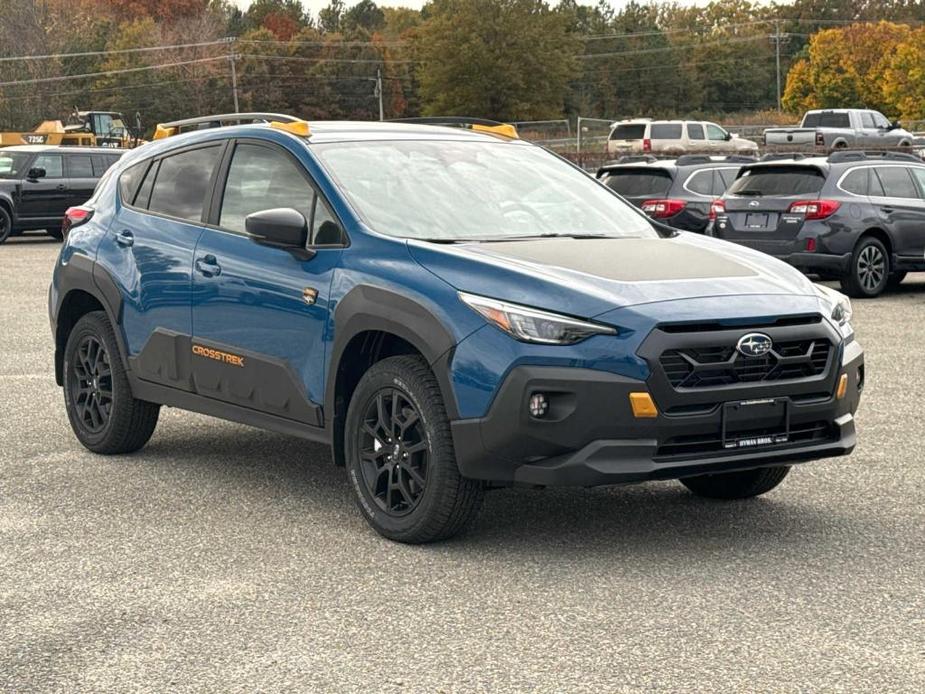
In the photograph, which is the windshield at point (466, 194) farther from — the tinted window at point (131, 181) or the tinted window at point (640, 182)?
the tinted window at point (640, 182)

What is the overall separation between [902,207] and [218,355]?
13.1 meters

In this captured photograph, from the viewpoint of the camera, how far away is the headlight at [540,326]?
567 cm

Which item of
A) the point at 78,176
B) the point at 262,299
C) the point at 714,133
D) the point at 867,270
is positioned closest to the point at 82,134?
the point at 78,176

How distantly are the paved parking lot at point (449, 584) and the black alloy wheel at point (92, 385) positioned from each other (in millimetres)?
210

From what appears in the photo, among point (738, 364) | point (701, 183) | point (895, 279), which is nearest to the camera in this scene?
point (738, 364)

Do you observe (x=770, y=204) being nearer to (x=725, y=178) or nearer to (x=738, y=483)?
(x=725, y=178)

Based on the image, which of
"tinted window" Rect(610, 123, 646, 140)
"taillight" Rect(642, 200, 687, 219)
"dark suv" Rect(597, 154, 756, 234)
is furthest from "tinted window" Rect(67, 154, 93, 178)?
"tinted window" Rect(610, 123, 646, 140)

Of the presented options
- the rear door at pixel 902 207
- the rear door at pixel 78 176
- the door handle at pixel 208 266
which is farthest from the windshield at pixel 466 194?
the rear door at pixel 78 176

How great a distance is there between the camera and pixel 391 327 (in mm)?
6109

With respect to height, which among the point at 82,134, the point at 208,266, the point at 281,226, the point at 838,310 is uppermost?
the point at 281,226

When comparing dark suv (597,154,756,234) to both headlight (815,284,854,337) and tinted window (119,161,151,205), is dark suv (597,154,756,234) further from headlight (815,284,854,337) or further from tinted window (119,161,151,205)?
headlight (815,284,854,337)

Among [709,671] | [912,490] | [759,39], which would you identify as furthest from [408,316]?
[759,39]

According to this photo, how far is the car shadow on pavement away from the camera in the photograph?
6.26 m

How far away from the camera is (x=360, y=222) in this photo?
6520mm
